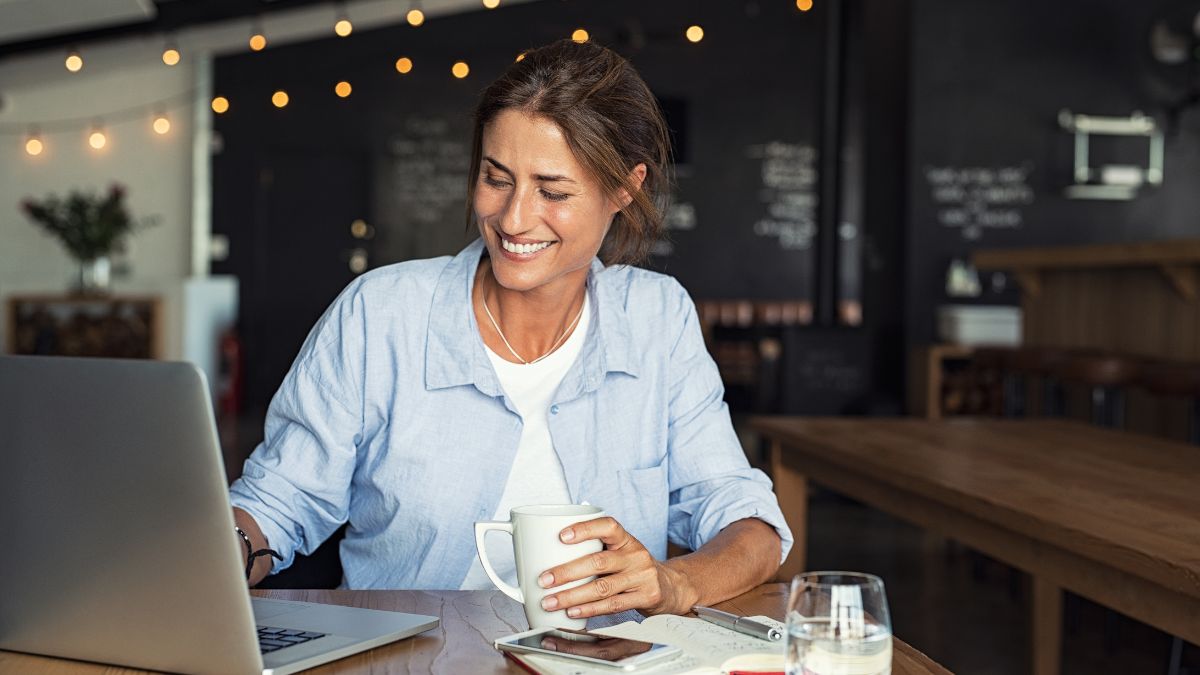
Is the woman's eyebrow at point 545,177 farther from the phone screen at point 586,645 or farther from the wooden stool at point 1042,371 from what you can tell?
the wooden stool at point 1042,371

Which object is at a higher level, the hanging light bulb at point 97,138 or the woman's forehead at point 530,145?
the hanging light bulb at point 97,138

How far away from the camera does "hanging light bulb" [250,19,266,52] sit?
28.7ft

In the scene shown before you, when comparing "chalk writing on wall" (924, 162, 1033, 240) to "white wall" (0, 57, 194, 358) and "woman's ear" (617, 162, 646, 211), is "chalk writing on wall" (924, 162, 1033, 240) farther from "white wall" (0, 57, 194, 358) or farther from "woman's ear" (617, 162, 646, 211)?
"woman's ear" (617, 162, 646, 211)

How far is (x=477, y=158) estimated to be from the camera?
1.65m

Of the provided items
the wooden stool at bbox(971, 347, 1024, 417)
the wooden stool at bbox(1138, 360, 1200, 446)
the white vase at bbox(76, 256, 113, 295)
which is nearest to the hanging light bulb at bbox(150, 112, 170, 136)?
the white vase at bbox(76, 256, 113, 295)

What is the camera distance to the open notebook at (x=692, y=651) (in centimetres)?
94

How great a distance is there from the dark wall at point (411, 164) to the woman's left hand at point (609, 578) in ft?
27.0

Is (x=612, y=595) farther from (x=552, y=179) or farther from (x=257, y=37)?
(x=257, y=37)

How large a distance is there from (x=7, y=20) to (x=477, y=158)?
308 inches

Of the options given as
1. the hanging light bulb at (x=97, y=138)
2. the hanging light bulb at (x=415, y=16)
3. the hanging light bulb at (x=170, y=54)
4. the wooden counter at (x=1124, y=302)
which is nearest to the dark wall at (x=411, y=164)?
the hanging light bulb at (x=415, y=16)

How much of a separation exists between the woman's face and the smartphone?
62 centimetres

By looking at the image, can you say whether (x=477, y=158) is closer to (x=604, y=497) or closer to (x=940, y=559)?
(x=604, y=497)

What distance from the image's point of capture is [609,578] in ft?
3.64

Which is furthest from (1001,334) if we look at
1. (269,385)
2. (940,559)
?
(269,385)
